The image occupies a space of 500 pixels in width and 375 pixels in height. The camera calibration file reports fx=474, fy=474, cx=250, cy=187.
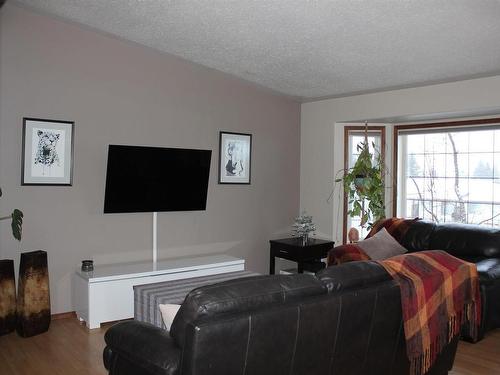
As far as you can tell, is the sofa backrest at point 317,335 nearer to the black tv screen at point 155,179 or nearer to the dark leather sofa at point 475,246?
the dark leather sofa at point 475,246

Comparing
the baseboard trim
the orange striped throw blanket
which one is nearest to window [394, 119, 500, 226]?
the orange striped throw blanket

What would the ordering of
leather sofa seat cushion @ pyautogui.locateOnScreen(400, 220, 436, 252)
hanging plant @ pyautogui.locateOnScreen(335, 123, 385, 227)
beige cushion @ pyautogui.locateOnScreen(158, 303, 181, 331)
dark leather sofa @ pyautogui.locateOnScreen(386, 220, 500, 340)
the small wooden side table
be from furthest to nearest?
hanging plant @ pyautogui.locateOnScreen(335, 123, 385, 227), the small wooden side table, leather sofa seat cushion @ pyautogui.locateOnScreen(400, 220, 436, 252), dark leather sofa @ pyautogui.locateOnScreen(386, 220, 500, 340), beige cushion @ pyautogui.locateOnScreen(158, 303, 181, 331)

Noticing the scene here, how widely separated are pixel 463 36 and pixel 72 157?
373cm

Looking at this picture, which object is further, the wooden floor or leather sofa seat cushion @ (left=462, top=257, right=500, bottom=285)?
leather sofa seat cushion @ (left=462, top=257, right=500, bottom=285)

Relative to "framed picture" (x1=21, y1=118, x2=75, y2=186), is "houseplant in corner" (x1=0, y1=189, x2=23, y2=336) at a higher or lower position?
lower

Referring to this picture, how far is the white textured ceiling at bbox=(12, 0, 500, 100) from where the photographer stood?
11.9 feet

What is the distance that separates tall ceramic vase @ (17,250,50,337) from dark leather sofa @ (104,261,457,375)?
2.03 meters

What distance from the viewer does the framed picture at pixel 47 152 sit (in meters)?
4.41

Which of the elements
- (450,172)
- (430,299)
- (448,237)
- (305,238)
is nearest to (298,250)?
(305,238)

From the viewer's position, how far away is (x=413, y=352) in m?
2.61

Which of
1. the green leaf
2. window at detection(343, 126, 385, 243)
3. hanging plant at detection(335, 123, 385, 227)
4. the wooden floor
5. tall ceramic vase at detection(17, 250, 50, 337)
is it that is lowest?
the wooden floor

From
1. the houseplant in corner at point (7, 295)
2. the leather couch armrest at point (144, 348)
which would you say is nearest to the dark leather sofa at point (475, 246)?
the leather couch armrest at point (144, 348)

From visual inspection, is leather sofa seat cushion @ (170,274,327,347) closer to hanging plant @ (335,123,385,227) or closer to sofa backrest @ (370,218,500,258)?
sofa backrest @ (370,218,500,258)

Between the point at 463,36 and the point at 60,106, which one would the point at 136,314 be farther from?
the point at 463,36
